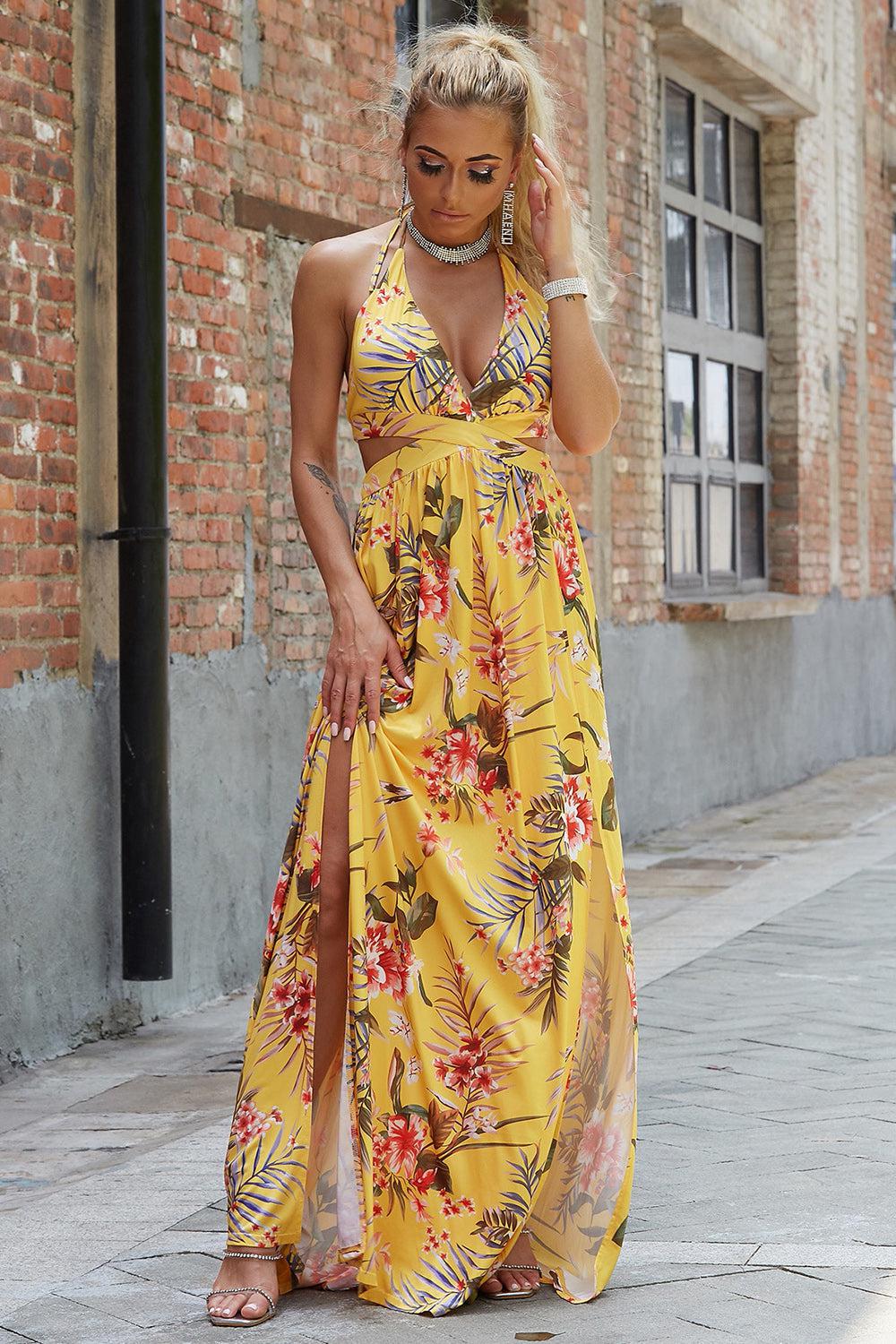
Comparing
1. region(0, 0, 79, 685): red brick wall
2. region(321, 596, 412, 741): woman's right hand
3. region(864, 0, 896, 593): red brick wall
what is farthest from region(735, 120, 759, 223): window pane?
region(321, 596, 412, 741): woman's right hand

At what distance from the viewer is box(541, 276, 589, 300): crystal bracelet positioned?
3166 mm

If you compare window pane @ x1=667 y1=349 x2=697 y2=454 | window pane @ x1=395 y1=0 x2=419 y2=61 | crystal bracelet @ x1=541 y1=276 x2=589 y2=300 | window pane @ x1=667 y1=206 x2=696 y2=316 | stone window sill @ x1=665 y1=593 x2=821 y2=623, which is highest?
window pane @ x1=395 y1=0 x2=419 y2=61

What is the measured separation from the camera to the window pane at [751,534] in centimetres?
1133

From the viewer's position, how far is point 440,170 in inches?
122

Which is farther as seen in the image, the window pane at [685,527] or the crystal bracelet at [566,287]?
the window pane at [685,527]

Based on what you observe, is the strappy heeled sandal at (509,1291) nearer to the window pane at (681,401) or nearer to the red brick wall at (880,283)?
→ the window pane at (681,401)

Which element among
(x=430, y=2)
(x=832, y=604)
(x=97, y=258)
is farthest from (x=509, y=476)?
(x=832, y=604)

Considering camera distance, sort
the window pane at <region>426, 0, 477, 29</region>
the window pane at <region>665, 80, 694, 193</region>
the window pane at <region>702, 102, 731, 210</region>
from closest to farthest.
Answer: the window pane at <region>426, 0, 477, 29</region>
the window pane at <region>665, 80, 694, 193</region>
the window pane at <region>702, 102, 731, 210</region>

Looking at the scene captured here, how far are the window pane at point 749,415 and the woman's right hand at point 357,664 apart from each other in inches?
327

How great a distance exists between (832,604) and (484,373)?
9423 millimetres

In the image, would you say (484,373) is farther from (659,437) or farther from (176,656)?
(659,437)

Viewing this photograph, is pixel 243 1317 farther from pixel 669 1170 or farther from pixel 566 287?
pixel 566 287

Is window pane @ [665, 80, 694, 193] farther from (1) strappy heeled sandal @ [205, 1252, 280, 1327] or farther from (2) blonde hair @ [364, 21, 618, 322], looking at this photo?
(1) strappy heeled sandal @ [205, 1252, 280, 1327]

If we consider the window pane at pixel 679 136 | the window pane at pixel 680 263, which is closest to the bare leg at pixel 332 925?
the window pane at pixel 680 263
